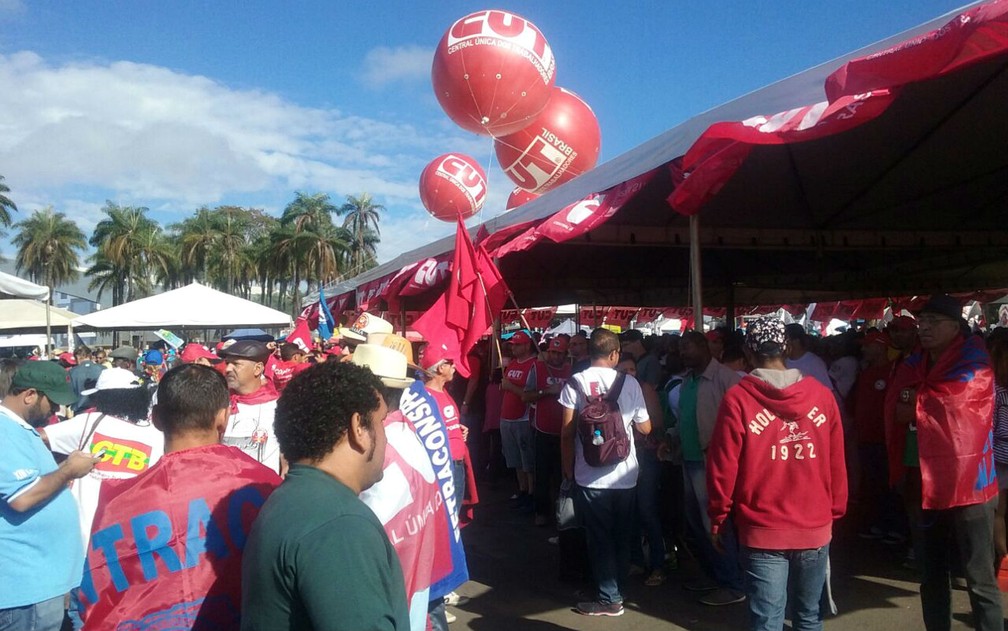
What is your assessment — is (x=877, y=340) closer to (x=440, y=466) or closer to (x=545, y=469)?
(x=545, y=469)

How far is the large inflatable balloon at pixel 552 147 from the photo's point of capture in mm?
8695

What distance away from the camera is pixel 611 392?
15.2 ft

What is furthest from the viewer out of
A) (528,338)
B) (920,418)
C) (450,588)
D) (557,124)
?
(557,124)

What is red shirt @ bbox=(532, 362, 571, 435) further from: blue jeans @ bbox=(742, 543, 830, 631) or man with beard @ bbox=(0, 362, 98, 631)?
man with beard @ bbox=(0, 362, 98, 631)

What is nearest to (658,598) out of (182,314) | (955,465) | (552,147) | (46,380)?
(955,465)

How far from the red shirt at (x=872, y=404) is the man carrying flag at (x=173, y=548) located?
17.8 ft

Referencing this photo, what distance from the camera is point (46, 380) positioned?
3.50m

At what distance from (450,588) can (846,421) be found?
15.9ft

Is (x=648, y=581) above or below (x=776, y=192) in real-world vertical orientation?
below

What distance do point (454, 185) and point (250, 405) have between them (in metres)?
6.68

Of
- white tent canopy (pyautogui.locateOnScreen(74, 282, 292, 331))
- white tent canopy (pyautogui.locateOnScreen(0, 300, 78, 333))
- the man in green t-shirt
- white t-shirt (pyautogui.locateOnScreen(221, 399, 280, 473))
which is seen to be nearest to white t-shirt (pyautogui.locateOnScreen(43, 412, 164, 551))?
white t-shirt (pyautogui.locateOnScreen(221, 399, 280, 473))

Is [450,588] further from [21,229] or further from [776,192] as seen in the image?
[21,229]

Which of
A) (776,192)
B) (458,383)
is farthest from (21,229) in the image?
(776,192)

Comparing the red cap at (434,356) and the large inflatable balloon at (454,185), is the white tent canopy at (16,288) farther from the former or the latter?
the large inflatable balloon at (454,185)
